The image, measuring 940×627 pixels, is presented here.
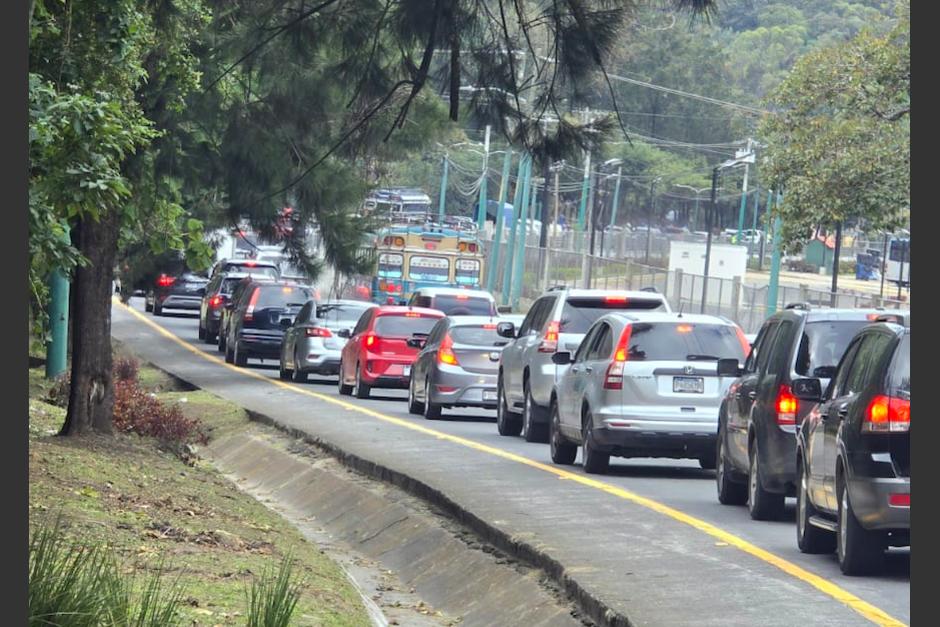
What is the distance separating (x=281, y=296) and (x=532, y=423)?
739 inches

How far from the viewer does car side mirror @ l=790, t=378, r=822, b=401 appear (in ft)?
39.8

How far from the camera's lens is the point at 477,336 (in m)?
26.3

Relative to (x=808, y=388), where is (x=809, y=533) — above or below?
below

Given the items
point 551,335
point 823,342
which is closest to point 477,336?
point 551,335

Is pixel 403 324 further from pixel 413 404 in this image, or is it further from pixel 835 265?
pixel 835 265

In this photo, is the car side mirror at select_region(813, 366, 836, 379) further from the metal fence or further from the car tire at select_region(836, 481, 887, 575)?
the metal fence

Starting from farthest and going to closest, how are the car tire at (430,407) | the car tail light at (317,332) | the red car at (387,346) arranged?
the car tail light at (317,332)
the red car at (387,346)
the car tire at (430,407)

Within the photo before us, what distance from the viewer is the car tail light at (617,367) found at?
1719cm

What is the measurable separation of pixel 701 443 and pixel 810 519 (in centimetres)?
530

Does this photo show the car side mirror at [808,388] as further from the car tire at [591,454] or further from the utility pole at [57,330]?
the utility pole at [57,330]

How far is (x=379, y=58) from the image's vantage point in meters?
14.5

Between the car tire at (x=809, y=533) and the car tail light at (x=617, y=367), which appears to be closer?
the car tire at (x=809, y=533)

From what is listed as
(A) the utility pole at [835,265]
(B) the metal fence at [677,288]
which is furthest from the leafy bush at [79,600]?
(A) the utility pole at [835,265]

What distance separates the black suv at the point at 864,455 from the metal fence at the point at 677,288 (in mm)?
21484
